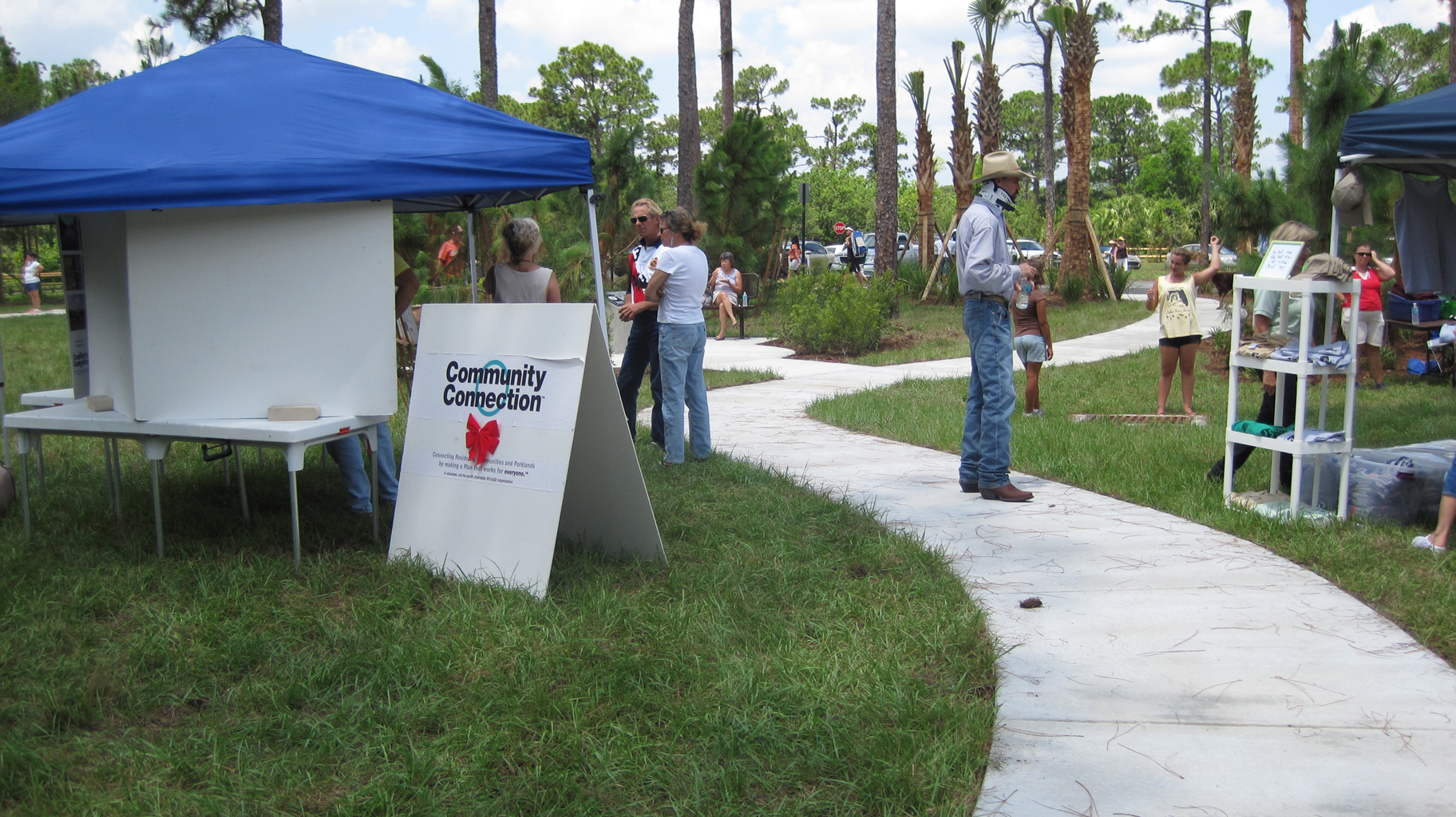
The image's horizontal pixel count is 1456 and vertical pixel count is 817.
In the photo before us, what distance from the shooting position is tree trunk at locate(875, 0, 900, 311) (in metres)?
20.1

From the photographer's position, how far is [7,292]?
35188mm

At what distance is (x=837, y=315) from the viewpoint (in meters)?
15.7

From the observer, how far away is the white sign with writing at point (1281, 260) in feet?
18.9

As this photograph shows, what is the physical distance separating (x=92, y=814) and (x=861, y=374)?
11418 mm

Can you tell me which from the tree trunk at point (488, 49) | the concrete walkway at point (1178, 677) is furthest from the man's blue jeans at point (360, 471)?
the tree trunk at point (488, 49)

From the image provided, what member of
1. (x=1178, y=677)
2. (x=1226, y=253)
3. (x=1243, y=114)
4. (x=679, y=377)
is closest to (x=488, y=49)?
(x=679, y=377)

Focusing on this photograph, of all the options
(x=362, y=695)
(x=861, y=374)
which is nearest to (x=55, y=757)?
(x=362, y=695)

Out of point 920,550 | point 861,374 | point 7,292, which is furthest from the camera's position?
point 7,292

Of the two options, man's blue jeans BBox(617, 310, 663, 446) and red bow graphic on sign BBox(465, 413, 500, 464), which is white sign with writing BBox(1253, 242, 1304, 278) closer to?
man's blue jeans BBox(617, 310, 663, 446)

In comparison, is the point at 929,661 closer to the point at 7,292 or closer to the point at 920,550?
the point at 920,550

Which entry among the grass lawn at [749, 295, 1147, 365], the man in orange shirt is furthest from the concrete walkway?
the grass lawn at [749, 295, 1147, 365]

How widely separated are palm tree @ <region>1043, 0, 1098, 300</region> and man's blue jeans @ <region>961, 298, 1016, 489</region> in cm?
1657

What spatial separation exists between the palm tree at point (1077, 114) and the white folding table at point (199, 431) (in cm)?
1906

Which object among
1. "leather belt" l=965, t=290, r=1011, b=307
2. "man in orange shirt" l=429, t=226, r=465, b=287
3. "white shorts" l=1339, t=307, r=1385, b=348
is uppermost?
"man in orange shirt" l=429, t=226, r=465, b=287
